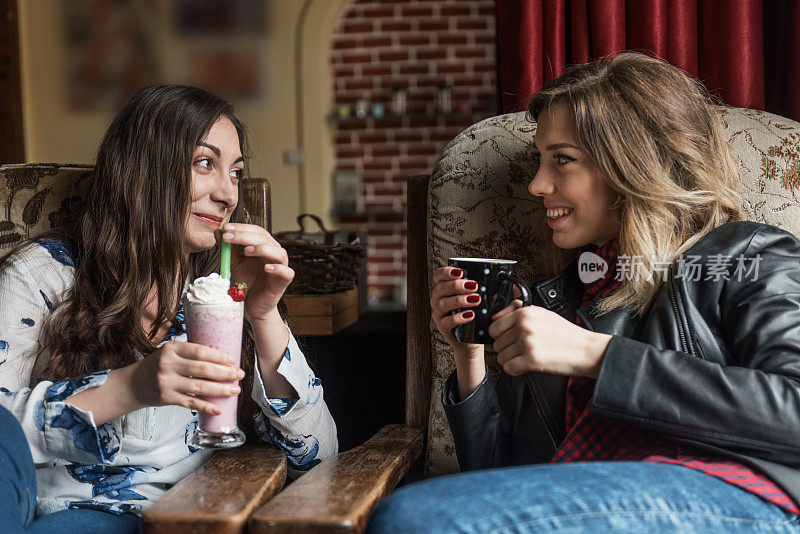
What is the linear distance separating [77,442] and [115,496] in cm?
18

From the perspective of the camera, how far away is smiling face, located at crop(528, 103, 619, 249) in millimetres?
1209

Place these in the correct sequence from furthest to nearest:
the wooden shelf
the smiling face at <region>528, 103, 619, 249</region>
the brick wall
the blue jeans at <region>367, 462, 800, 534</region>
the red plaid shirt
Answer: the brick wall → the wooden shelf → the smiling face at <region>528, 103, 619, 249</region> → the red plaid shirt → the blue jeans at <region>367, 462, 800, 534</region>

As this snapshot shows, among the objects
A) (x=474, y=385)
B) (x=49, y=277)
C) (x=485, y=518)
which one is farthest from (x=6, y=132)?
(x=485, y=518)

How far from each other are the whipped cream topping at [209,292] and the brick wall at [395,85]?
4143mm

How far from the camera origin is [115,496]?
4.01 feet

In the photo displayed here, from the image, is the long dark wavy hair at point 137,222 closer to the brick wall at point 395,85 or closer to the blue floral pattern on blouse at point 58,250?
the blue floral pattern on blouse at point 58,250

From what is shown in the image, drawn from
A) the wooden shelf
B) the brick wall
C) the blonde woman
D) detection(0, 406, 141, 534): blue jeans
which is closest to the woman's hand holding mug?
the blonde woman

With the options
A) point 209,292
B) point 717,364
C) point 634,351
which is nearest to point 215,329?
point 209,292

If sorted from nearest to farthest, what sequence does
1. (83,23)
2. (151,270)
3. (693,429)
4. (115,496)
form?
(693,429), (115,496), (151,270), (83,23)

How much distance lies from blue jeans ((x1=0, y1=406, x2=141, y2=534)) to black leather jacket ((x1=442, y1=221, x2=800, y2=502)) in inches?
23.2

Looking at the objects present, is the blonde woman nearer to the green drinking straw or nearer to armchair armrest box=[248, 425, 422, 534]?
armchair armrest box=[248, 425, 422, 534]

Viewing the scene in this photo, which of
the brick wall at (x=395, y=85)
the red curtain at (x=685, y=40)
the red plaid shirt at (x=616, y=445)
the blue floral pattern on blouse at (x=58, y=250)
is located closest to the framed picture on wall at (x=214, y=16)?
the brick wall at (x=395, y=85)

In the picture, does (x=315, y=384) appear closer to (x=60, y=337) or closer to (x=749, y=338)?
(x=60, y=337)

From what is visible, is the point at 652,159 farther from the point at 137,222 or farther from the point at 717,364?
the point at 137,222
